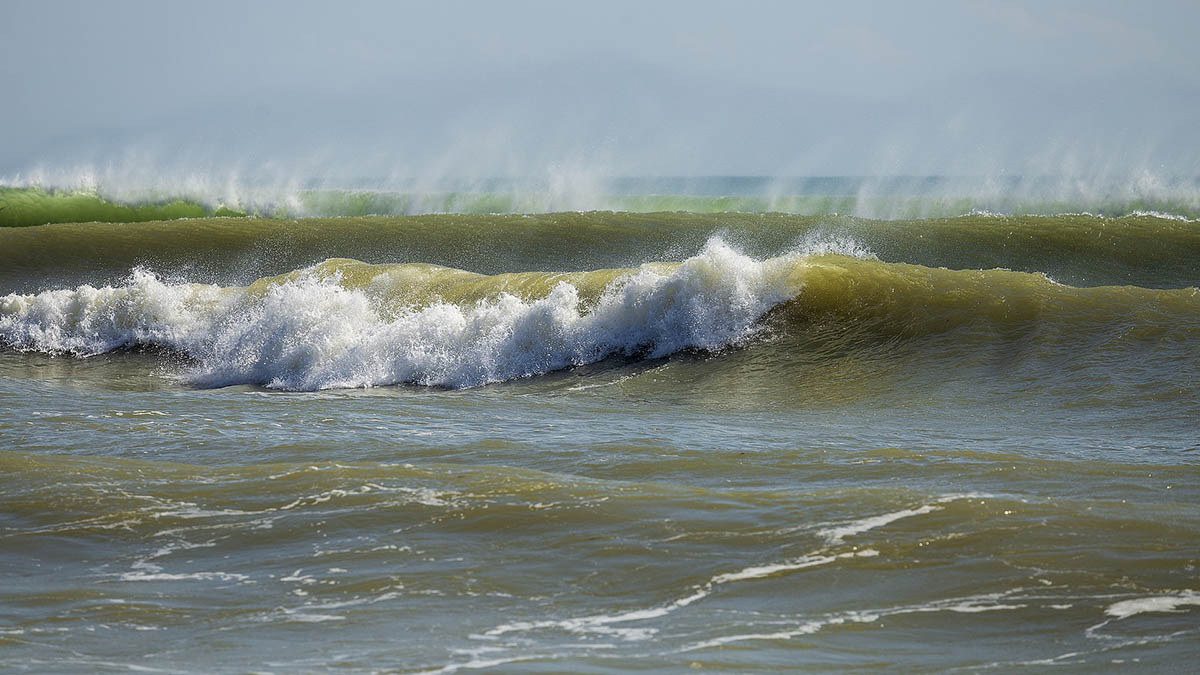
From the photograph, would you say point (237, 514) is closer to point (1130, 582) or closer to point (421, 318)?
point (1130, 582)

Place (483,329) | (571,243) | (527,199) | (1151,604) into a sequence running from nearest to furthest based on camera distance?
(1151,604)
(483,329)
(571,243)
(527,199)

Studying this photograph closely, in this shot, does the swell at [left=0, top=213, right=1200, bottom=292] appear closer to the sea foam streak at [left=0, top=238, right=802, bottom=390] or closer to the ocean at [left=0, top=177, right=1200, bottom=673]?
the ocean at [left=0, top=177, right=1200, bottom=673]

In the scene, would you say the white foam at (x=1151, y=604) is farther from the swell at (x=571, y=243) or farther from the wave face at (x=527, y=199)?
the wave face at (x=527, y=199)

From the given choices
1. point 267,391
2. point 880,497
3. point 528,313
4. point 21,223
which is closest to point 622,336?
point 528,313

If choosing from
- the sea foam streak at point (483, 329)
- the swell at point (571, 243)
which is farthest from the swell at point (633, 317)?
the swell at point (571, 243)

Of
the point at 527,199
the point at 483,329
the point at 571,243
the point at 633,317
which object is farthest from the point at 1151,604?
the point at 527,199

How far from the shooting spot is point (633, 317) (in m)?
12.5

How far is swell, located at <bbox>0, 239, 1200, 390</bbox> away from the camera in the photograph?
36.6 ft

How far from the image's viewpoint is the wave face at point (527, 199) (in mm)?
27781

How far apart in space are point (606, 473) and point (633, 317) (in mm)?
5806

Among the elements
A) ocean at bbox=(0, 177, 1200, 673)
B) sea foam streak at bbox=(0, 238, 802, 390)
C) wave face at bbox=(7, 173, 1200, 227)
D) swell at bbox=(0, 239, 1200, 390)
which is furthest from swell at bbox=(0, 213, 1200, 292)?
sea foam streak at bbox=(0, 238, 802, 390)

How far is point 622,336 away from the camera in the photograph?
12.3 metres

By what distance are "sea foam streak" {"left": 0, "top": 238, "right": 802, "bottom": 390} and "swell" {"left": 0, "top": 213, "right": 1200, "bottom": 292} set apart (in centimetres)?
685

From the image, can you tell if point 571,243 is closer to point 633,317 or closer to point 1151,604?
point 633,317
